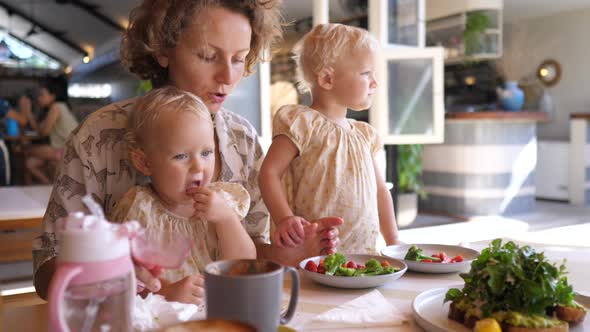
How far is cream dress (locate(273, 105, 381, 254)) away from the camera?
5.43 feet

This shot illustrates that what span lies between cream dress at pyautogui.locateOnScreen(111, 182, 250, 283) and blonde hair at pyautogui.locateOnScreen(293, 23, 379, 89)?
1.95 ft

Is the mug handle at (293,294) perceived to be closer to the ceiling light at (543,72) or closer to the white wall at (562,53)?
the white wall at (562,53)

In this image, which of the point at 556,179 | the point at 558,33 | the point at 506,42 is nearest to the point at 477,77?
the point at 506,42

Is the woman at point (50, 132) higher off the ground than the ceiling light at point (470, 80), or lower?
lower

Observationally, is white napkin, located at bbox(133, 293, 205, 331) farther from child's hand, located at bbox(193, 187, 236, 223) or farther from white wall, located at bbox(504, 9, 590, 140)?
white wall, located at bbox(504, 9, 590, 140)

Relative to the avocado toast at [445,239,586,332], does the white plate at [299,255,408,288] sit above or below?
below

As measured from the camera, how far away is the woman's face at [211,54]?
1.24 metres

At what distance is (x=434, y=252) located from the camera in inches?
48.1

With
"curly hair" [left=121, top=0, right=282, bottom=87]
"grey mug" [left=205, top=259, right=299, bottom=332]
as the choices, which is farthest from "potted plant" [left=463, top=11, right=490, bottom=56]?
"grey mug" [left=205, top=259, right=299, bottom=332]

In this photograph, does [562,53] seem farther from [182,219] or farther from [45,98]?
[182,219]

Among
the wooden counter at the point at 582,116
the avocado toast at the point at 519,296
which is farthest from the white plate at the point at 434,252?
the wooden counter at the point at 582,116

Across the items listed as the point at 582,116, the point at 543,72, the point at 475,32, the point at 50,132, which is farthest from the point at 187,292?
the point at 543,72

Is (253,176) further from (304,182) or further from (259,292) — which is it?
(259,292)

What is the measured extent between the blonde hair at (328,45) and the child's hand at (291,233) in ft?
2.02
